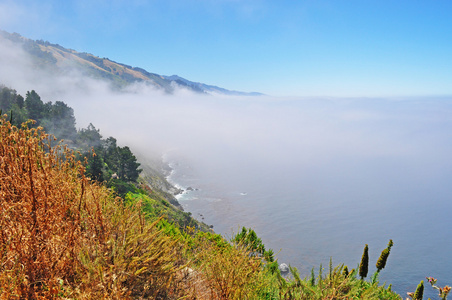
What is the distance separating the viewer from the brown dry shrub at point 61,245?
4145mm

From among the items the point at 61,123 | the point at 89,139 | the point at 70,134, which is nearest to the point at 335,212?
the point at 89,139

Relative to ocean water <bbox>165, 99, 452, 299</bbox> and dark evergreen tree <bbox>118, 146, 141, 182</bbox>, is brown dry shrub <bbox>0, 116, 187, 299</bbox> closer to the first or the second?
ocean water <bbox>165, 99, 452, 299</bbox>

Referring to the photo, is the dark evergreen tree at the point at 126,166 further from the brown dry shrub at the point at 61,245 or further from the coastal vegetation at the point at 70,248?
the brown dry shrub at the point at 61,245

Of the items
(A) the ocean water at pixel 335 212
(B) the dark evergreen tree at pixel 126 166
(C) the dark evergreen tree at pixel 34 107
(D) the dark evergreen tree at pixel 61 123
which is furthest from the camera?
(A) the ocean water at pixel 335 212

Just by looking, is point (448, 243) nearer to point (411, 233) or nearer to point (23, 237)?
point (411, 233)

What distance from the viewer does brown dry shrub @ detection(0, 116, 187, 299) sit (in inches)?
163

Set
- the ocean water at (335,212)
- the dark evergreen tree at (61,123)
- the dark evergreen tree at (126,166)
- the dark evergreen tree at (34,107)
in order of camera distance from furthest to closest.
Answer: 1. the ocean water at (335,212)
2. the dark evergreen tree at (61,123)
3. the dark evergreen tree at (34,107)
4. the dark evergreen tree at (126,166)

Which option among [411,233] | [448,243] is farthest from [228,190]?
[448,243]

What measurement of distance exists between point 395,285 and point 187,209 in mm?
70236

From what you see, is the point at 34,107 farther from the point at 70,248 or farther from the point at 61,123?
the point at 70,248

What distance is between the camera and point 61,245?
4.56 meters

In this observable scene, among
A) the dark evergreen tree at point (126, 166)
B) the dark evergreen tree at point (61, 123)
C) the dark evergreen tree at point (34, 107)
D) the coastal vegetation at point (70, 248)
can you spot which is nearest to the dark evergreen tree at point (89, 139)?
the dark evergreen tree at point (61, 123)

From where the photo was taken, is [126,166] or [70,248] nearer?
[70,248]

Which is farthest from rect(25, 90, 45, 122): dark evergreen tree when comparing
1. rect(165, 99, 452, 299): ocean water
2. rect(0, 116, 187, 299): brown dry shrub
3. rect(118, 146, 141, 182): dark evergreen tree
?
rect(0, 116, 187, 299): brown dry shrub
